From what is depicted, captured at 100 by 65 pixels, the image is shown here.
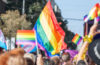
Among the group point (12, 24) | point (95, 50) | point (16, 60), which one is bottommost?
point (12, 24)

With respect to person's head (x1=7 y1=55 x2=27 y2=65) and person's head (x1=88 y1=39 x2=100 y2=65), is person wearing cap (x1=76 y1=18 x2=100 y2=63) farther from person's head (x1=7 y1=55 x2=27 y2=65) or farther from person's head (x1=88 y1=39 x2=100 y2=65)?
person's head (x1=7 y1=55 x2=27 y2=65)

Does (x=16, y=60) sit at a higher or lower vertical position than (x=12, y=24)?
higher

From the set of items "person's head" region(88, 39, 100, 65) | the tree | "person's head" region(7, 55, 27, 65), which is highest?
"person's head" region(88, 39, 100, 65)

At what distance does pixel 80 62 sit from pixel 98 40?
61cm

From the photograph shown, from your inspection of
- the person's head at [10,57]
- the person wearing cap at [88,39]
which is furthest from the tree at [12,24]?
the person's head at [10,57]

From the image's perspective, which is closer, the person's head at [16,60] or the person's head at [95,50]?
the person's head at [95,50]

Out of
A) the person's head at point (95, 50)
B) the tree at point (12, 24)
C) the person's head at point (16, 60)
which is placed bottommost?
the tree at point (12, 24)

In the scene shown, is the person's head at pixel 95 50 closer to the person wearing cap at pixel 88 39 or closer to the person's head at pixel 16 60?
the person wearing cap at pixel 88 39

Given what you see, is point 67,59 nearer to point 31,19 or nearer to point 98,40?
point 98,40

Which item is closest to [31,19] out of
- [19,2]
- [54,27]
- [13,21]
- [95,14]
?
[19,2]

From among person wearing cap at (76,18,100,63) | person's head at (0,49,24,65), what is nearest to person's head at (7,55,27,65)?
person's head at (0,49,24,65)

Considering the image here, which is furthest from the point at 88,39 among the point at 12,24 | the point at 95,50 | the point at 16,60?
the point at 12,24

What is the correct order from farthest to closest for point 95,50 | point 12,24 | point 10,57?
1. point 12,24
2. point 10,57
3. point 95,50

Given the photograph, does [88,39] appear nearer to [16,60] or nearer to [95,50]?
[95,50]
